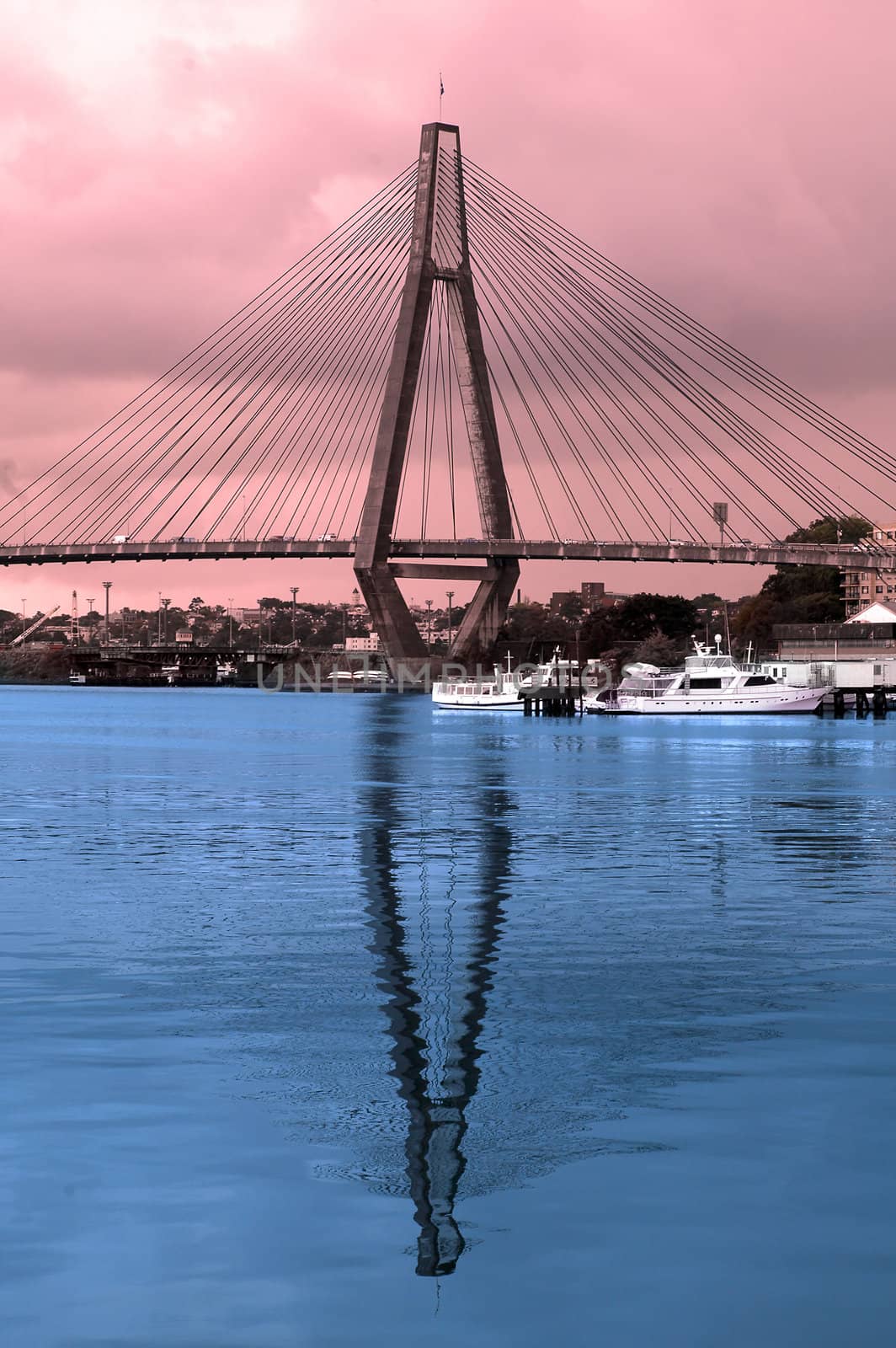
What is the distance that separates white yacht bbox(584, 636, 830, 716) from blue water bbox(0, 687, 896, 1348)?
75617 mm

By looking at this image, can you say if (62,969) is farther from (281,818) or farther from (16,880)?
(281,818)

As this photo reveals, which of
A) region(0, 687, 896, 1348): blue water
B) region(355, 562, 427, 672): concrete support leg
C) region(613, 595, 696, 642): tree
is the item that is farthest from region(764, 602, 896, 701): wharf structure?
region(0, 687, 896, 1348): blue water

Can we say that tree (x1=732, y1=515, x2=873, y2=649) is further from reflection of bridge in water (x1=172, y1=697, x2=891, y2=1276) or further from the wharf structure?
reflection of bridge in water (x1=172, y1=697, x2=891, y2=1276)

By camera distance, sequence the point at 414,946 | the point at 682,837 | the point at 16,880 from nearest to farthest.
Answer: the point at 414,946 → the point at 16,880 → the point at 682,837

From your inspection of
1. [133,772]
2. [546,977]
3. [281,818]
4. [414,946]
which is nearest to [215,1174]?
[546,977]

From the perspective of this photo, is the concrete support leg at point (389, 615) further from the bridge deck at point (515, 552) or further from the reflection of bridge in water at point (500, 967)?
the reflection of bridge in water at point (500, 967)

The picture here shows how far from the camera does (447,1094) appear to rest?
39.0 ft

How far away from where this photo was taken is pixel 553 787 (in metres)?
48.1

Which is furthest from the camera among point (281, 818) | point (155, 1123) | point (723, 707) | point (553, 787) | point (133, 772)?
point (723, 707)

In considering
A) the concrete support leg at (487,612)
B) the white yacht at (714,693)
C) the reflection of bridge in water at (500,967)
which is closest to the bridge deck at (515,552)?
the concrete support leg at (487,612)

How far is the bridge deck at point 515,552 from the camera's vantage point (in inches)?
5586

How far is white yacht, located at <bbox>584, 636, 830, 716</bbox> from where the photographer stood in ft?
347

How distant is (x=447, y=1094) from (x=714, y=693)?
95.9 meters

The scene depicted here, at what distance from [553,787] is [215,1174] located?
1515 inches
